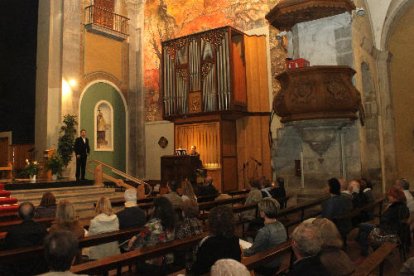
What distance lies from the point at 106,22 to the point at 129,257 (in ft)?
45.5

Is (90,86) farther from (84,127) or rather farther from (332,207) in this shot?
(332,207)

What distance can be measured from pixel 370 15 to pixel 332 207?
8.53 meters

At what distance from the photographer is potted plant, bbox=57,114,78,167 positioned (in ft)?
40.9

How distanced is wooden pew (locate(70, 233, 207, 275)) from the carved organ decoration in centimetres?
921

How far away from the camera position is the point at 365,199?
625 cm

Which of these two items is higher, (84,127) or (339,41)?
(339,41)

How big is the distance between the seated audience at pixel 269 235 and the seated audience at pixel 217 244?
543 mm

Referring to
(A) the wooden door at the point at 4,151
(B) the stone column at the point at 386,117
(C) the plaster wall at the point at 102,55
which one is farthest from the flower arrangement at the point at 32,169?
(B) the stone column at the point at 386,117

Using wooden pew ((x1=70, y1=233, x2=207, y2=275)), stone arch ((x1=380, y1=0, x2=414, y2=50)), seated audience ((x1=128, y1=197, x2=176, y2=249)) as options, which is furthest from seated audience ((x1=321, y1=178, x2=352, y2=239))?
stone arch ((x1=380, y1=0, x2=414, y2=50))

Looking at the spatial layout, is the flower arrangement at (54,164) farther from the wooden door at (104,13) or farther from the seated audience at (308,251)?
the seated audience at (308,251)

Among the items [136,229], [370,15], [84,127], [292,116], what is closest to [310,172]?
[292,116]

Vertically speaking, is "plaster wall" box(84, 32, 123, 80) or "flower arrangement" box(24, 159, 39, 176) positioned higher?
"plaster wall" box(84, 32, 123, 80)

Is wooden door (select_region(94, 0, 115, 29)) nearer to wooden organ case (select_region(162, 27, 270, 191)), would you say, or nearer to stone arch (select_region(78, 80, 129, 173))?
stone arch (select_region(78, 80, 129, 173))

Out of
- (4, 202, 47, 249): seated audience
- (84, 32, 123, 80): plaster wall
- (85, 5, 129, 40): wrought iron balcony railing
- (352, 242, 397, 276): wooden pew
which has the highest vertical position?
(85, 5, 129, 40): wrought iron balcony railing
